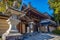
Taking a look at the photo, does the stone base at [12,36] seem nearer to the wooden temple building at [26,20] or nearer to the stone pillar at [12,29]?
the stone pillar at [12,29]

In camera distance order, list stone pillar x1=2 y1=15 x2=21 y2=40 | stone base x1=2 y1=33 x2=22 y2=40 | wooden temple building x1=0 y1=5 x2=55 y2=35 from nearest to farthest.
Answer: stone base x1=2 y1=33 x2=22 y2=40 → stone pillar x1=2 y1=15 x2=21 y2=40 → wooden temple building x1=0 y1=5 x2=55 y2=35

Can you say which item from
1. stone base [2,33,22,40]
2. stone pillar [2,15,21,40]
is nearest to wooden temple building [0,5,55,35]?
stone pillar [2,15,21,40]

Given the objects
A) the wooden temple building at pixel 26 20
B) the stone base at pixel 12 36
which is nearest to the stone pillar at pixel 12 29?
the stone base at pixel 12 36

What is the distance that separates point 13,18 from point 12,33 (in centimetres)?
119

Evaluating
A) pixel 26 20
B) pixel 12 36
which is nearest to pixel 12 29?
pixel 12 36

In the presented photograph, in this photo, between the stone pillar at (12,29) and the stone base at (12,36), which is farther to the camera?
the stone pillar at (12,29)

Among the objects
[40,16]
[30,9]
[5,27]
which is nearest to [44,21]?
[40,16]

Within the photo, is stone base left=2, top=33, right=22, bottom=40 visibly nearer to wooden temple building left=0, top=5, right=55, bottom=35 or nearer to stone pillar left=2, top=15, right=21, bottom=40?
stone pillar left=2, top=15, right=21, bottom=40

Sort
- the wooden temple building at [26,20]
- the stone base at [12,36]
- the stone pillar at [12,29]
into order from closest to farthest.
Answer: the stone base at [12,36] < the stone pillar at [12,29] < the wooden temple building at [26,20]

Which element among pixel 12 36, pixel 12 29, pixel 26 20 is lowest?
pixel 12 36

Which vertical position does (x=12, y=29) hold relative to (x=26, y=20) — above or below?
below

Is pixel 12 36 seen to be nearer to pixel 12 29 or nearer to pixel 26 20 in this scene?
pixel 12 29

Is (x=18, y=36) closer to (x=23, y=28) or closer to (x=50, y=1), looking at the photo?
(x=23, y=28)

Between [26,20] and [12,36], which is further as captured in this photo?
[26,20]
